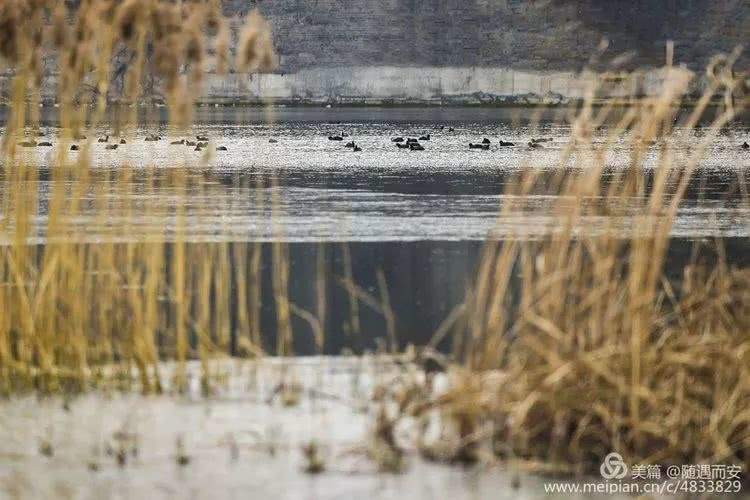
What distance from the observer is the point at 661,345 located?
5.67m

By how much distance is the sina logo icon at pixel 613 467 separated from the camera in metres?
5.14

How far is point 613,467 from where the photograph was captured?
5203mm

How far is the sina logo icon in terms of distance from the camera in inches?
203

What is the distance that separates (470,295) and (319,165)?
23.8 metres

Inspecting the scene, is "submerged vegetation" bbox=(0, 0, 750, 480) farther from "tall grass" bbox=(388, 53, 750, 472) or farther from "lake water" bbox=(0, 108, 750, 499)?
"lake water" bbox=(0, 108, 750, 499)

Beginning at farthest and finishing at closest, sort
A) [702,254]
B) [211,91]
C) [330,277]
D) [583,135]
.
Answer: [211,91]
[702,254]
[330,277]
[583,135]

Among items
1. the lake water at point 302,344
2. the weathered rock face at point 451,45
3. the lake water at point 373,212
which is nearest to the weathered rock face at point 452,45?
the weathered rock face at point 451,45

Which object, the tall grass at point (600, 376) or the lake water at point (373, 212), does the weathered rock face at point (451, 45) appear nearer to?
the lake water at point (373, 212)

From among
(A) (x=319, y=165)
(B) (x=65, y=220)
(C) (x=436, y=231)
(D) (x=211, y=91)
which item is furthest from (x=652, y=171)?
(D) (x=211, y=91)

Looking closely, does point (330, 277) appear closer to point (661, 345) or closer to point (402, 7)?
point (661, 345)

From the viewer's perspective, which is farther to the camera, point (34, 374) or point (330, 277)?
point (330, 277)

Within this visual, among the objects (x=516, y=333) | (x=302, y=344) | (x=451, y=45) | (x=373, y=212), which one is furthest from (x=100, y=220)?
(x=451, y=45)

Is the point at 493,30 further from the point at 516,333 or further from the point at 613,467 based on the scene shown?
the point at 613,467

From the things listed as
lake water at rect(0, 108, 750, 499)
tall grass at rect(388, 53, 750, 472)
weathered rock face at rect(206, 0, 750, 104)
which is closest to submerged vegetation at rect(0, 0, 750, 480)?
tall grass at rect(388, 53, 750, 472)
